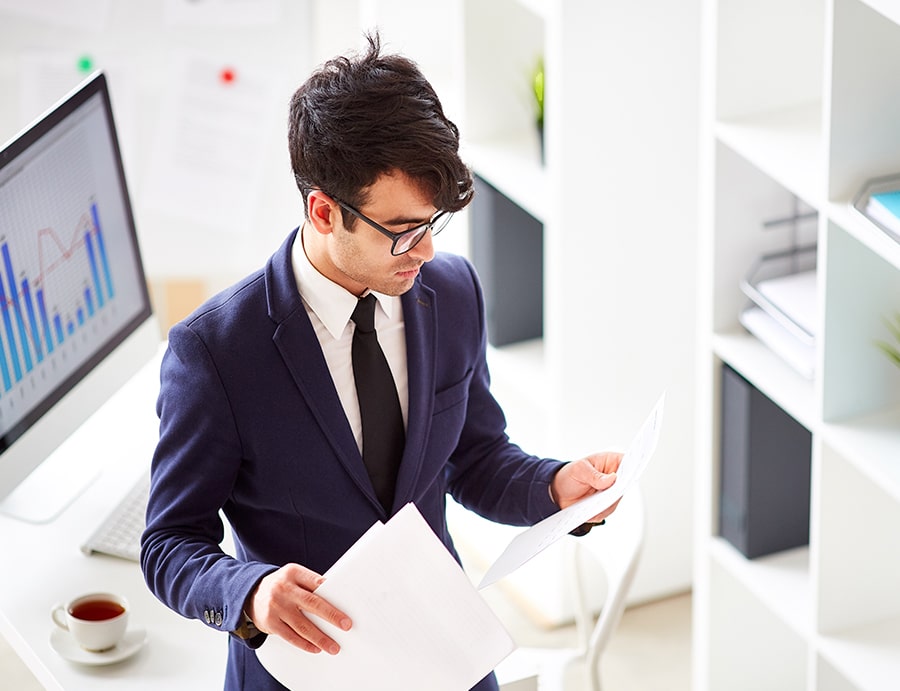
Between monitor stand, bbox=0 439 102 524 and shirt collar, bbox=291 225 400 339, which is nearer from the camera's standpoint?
shirt collar, bbox=291 225 400 339

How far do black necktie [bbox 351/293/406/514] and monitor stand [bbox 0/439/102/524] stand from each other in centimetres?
73

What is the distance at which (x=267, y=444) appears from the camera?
5.05 feet

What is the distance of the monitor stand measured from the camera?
6.97 ft

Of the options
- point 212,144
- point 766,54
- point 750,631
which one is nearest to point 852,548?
point 750,631

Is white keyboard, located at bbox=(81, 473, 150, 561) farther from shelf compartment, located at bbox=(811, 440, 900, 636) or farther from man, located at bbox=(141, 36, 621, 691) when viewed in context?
shelf compartment, located at bbox=(811, 440, 900, 636)

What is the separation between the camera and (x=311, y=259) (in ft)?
5.18

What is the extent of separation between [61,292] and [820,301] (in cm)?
119

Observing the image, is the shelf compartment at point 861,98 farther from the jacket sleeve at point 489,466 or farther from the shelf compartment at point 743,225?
the jacket sleeve at point 489,466

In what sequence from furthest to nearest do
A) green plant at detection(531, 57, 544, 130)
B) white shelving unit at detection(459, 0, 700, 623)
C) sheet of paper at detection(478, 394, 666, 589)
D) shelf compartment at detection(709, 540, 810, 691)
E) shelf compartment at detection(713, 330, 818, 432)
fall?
1. green plant at detection(531, 57, 544, 130)
2. white shelving unit at detection(459, 0, 700, 623)
3. shelf compartment at detection(709, 540, 810, 691)
4. shelf compartment at detection(713, 330, 818, 432)
5. sheet of paper at detection(478, 394, 666, 589)

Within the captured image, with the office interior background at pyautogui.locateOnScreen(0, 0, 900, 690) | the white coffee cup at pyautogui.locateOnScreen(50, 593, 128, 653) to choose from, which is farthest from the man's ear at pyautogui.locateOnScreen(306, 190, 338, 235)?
the office interior background at pyautogui.locateOnScreen(0, 0, 900, 690)

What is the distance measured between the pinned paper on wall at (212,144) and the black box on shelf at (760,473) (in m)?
1.51

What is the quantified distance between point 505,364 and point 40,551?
1.32m

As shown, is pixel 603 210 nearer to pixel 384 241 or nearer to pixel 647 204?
pixel 647 204

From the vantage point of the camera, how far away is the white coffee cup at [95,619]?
5.80 ft
